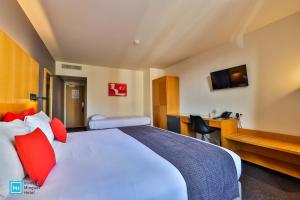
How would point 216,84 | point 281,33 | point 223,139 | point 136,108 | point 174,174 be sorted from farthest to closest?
point 136,108 < point 216,84 < point 223,139 < point 281,33 < point 174,174

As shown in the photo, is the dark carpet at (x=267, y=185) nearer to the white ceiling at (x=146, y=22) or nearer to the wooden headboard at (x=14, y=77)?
the white ceiling at (x=146, y=22)

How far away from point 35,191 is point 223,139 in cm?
300

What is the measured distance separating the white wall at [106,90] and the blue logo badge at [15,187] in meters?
4.49

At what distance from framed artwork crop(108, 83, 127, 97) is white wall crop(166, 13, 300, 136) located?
3.25 m

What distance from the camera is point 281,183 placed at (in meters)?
2.05

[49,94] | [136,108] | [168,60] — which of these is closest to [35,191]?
[49,94]

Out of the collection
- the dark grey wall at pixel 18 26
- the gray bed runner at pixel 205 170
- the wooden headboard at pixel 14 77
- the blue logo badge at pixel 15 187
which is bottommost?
the gray bed runner at pixel 205 170

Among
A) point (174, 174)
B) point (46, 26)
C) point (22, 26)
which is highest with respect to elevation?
point (46, 26)

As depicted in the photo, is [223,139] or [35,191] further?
[223,139]

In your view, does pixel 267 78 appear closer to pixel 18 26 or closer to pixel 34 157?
pixel 34 157

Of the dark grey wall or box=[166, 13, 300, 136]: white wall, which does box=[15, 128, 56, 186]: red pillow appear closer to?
the dark grey wall

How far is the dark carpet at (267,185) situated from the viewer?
1.76m

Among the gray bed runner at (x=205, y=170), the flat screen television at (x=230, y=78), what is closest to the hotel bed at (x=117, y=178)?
the gray bed runner at (x=205, y=170)

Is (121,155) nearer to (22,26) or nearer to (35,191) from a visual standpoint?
(35,191)
